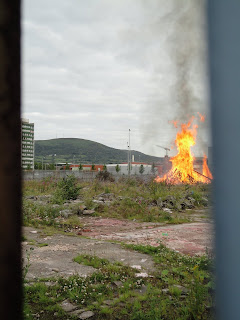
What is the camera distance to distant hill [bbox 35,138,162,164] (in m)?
121

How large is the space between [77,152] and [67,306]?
13070cm

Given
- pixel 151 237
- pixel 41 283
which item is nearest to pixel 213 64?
pixel 41 283

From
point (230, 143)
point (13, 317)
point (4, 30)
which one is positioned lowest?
point (13, 317)

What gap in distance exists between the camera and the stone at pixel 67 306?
2721 millimetres

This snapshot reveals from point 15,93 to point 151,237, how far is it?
223 inches

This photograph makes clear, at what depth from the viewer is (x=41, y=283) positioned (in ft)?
10.6

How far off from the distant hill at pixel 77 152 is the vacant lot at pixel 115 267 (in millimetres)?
107934

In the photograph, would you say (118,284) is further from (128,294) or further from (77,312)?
(77,312)

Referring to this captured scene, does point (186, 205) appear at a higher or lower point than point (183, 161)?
lower

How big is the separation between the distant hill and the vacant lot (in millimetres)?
107934

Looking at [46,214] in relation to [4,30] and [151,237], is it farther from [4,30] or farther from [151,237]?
[4,30]

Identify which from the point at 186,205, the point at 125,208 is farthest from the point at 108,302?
the point at 186,205

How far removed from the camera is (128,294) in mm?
Result: 2994

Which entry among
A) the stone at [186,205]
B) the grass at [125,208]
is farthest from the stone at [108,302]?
the stone at [186,205]
